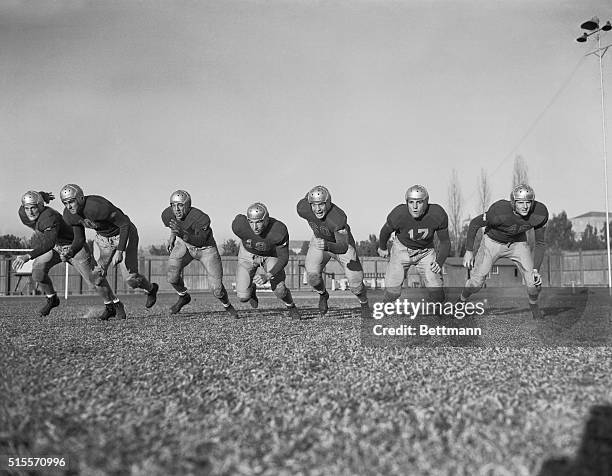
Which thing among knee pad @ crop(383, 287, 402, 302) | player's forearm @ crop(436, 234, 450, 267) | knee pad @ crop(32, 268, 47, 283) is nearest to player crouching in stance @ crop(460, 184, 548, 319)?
player's forearm @ crop(436, 234, 450, 267)

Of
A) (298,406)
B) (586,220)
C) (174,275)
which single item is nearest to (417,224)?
(174,275)

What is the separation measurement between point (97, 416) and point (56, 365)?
5.72 feet

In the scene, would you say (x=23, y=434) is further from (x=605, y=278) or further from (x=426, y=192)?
(x=605, y=278)

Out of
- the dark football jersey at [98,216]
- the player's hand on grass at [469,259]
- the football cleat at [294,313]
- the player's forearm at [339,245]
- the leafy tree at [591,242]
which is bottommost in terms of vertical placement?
the football cleat at [294,313]

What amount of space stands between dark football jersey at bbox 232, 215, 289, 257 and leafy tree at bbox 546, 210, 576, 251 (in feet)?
130

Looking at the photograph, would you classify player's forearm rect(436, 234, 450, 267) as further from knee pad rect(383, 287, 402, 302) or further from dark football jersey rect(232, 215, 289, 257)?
dark football jersey rect(232, 215, 289, 257)

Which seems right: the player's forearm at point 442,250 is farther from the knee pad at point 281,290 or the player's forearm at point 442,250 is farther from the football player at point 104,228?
the football player at point 104,228

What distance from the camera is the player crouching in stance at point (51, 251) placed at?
28.1 feet

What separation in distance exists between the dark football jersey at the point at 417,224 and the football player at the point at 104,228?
3956mm

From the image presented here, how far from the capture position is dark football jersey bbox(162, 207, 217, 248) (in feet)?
30.1

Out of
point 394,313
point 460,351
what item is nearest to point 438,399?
point 460,351

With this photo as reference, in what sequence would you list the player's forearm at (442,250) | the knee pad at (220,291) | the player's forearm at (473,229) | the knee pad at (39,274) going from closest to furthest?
the player's forearm at (442,250)
the player's forearm at (473,229)
the knee pad at (39,274)
the knee pad at (220,291)

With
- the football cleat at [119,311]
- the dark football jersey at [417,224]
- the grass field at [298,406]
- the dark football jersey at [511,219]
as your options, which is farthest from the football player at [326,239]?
the grass field at [298,406]

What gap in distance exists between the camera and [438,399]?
10.8 feet
